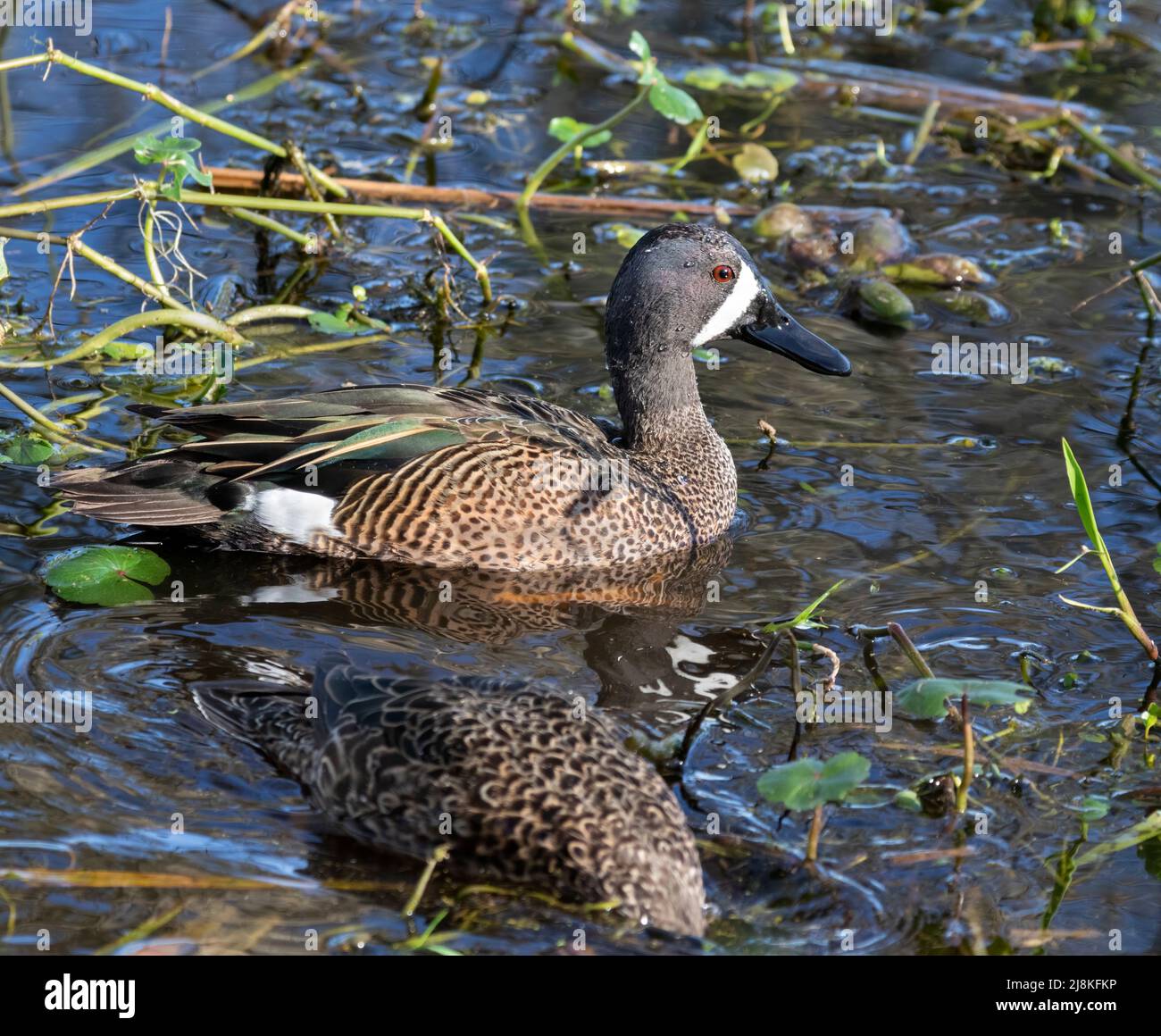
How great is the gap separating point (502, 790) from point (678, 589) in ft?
6.93

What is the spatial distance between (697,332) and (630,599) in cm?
134

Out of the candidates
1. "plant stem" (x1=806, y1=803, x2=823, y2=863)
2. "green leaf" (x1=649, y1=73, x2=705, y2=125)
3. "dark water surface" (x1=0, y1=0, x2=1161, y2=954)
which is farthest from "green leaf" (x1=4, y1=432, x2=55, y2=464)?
"plant stem" (x1=806, y1=803, x2=823, y2=863)

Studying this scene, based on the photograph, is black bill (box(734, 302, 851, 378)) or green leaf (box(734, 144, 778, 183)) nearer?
black bill (box(734, 302, 851, 378))

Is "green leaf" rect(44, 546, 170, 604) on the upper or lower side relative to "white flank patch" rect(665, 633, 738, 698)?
upper

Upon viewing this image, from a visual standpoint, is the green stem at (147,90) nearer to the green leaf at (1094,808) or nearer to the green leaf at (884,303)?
the green leaf at (884,303)

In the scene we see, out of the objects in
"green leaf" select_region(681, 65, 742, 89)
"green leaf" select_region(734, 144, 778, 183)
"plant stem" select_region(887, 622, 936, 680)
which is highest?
"green leaf" select_region(681, 65, 742, 89)

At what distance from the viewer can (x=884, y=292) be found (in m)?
8.67

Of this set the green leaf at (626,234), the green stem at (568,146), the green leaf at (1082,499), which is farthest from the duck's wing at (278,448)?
the green leaf at (626,234)

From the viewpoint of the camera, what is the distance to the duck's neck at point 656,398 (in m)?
7.07

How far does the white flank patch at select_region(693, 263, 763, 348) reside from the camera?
23.4ft

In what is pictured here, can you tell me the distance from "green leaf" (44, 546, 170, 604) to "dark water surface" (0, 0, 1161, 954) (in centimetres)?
8

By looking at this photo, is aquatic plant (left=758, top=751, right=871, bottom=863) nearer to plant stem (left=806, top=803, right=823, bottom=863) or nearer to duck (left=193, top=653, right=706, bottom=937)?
plant stem (left=806, top=803, right=823, bottom=863)

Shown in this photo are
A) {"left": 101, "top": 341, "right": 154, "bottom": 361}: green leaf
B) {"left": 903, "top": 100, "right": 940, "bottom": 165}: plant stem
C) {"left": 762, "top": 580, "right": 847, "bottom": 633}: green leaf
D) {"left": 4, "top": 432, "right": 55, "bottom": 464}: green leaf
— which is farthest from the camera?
{"left": 903, "top": 100, "right": 940, "bottom": 165}: plant stem

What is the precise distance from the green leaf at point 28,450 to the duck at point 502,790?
2374 millimetres
